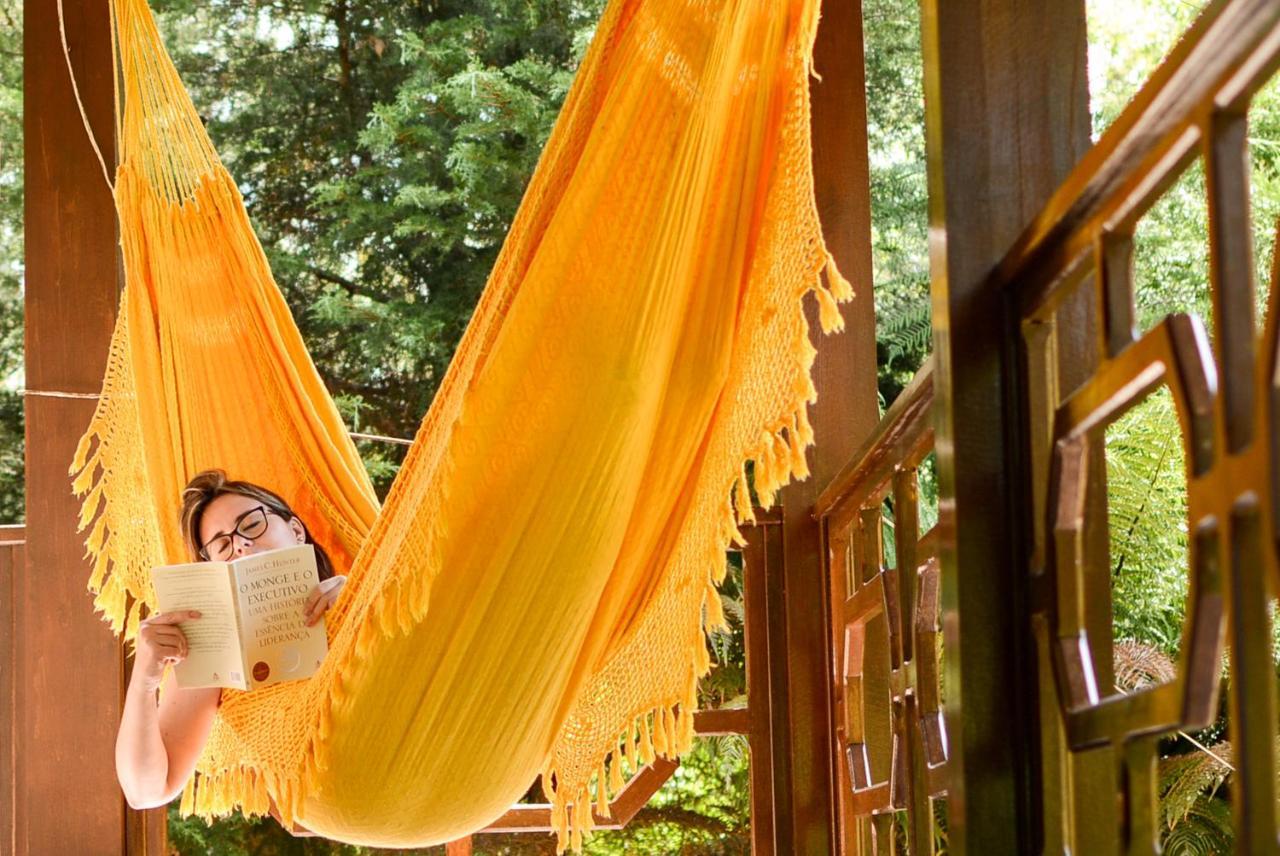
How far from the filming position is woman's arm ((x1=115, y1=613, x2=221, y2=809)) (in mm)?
1578

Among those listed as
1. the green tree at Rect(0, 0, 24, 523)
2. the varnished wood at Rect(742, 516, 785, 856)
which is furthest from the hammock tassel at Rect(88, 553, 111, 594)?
the green tree at Rect(0, 0, 24, 523)

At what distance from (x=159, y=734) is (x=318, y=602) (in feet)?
0.99

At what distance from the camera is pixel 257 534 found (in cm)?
171

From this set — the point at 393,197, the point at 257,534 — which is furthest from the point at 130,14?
the point at 393,197

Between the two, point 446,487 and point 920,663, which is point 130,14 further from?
point 920,663

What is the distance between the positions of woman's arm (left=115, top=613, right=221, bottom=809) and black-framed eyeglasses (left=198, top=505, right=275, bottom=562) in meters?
0.16

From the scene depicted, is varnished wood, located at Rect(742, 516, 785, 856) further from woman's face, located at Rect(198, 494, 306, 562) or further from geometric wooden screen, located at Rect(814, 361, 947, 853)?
woman's face, located at Rect(198, 494, 306, 562)

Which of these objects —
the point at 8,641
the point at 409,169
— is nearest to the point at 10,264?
the point at 409,169

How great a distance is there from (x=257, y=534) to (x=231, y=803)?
1.12ft

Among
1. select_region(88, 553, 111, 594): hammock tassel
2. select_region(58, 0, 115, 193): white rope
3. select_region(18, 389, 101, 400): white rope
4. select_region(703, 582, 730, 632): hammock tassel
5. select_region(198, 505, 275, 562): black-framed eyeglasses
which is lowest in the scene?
select_region(703, 582, 730, 632): hammock tassel

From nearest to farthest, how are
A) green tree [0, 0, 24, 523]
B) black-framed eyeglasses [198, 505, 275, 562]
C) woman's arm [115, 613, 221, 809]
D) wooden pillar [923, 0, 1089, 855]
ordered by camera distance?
wooden pillar [923, 0, 1089, 855] → woman's arm [115, 613, 221, 809] → black-framed eyeglasses [198, 505, 275, 562] → green tree [0, 0, 24, 523]

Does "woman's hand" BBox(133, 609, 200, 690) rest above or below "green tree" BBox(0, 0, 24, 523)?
below

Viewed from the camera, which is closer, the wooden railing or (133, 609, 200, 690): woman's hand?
(133, 609, 200, 690): woman's hand

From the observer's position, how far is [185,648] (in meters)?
1.53
